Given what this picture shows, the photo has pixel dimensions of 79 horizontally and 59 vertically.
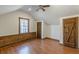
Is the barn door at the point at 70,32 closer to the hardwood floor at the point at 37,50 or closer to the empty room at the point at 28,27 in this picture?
the empty room at the point at 28,27

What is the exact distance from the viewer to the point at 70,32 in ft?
18.2

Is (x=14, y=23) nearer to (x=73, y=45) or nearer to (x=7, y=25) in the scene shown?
(x=7, y=25)

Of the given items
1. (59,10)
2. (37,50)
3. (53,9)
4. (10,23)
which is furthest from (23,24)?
(59,10)

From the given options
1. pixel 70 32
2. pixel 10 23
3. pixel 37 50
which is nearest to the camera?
pixel 37 50

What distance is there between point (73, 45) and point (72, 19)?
1.38 meters

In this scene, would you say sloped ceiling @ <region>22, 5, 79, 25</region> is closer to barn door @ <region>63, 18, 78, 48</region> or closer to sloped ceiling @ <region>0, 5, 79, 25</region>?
sloped ceiling @ <region>0, 5, 79, 25</region>

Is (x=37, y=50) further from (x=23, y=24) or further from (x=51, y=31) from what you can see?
(x=51, y=31)

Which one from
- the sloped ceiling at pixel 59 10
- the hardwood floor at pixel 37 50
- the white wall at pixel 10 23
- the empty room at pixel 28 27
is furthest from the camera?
the white wall at pixel 10 23

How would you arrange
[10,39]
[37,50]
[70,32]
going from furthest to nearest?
[10,39] → [70,32] → [37,50]

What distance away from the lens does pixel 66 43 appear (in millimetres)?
5832

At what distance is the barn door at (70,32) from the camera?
5.30m

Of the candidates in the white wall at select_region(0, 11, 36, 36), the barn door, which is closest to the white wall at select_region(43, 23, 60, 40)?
the barn door

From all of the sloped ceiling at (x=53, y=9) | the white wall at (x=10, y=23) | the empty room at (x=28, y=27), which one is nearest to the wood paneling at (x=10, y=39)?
the empty room at (x=28, y=27)
